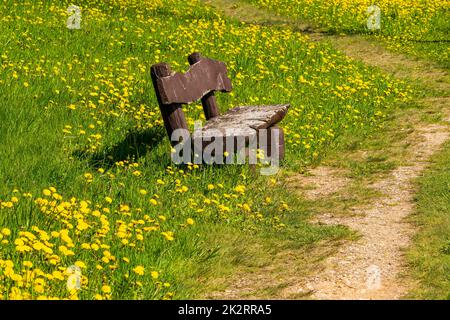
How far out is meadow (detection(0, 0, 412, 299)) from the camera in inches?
194

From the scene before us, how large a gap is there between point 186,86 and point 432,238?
3236 millimetres

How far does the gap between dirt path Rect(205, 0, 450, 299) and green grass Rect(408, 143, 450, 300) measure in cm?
11

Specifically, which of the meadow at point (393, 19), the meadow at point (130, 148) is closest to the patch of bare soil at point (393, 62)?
the meadow at point (393, 19)

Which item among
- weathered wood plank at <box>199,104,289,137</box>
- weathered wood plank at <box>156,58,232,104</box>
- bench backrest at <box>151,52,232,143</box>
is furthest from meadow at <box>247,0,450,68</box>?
bench backrest at <box>151,52,232,143</box>

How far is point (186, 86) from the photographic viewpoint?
788 cm

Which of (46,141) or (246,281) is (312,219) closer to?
(246,281)

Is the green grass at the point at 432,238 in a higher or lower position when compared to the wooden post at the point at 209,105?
lower

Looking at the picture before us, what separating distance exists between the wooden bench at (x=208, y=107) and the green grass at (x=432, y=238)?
1945mm

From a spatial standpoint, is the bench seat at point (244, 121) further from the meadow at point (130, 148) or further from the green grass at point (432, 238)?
the green grass at point (432, 238)

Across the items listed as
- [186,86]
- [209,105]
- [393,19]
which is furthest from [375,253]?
[393,19]

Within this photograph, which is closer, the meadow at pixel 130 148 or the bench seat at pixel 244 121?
the meadow at pixel 130 148

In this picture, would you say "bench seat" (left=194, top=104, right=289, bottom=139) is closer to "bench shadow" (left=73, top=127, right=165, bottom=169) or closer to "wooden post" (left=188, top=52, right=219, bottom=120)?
"wooden post" (left=188, top=52, right=219, bottom=120)

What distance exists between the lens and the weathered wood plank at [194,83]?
24.3 ft

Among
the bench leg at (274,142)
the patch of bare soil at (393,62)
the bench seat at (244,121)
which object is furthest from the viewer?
the patch of bare soil at (393,62)
